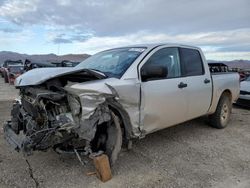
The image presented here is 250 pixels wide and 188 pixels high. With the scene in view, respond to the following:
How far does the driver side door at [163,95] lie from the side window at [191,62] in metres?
0.19

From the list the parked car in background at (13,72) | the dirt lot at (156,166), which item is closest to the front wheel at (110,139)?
the dirt lot at (156,166)

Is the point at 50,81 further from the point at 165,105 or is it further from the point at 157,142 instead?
the point at 157,142

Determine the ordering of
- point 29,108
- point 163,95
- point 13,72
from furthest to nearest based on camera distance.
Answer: point 13,72
point 163,95
point 29,108

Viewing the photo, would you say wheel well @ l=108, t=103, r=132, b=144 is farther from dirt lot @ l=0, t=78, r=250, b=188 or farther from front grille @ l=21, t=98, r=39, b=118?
front grille @ l=21, t=98, r=39, b=118

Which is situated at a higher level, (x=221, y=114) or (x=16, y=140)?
(x=16, y=140)

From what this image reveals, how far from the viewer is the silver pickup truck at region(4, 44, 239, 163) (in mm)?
3828

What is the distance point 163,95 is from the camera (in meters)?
4.76

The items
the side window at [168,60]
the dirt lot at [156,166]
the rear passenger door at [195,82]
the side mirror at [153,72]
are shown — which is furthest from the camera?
the rear passenger door at [195,82]

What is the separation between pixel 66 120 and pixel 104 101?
0.55m

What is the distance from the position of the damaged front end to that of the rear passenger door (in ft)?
6.26

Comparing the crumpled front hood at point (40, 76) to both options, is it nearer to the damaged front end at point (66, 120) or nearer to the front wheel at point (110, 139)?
the damaged front end at point (66, 120)

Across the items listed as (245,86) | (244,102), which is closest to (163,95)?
(244,102)

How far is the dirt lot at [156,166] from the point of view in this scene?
3.95m

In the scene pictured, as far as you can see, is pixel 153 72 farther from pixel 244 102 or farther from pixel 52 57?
pixel 52 57
